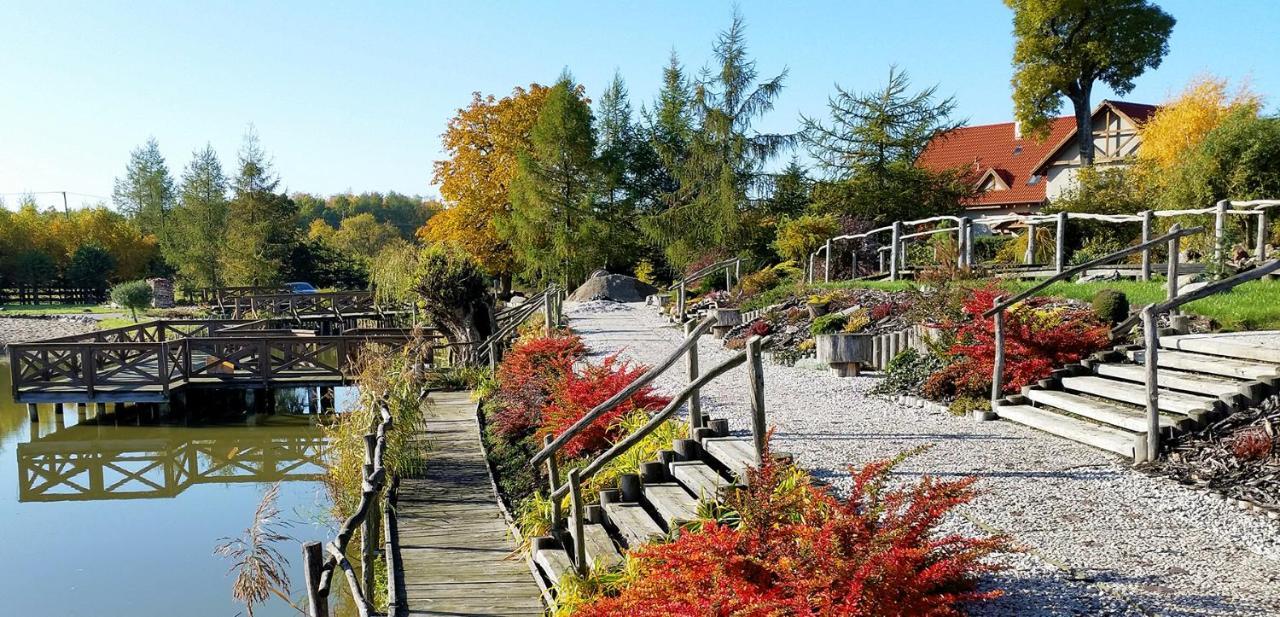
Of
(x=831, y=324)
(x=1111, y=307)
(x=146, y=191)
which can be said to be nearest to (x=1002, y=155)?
(x=831, y=324)

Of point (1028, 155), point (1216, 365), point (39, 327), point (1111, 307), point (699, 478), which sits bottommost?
point (39, 327)

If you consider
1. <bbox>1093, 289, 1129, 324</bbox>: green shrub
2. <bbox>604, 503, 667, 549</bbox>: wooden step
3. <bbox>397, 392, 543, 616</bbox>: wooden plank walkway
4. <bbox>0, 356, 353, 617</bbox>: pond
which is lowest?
<bbox>0, 356, 353, 617</bbox>: pond

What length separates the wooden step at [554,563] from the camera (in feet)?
19.2

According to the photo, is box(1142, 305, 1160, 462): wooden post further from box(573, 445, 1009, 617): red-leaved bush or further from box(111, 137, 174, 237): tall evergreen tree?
box(111, 137, 174, 237): tall evergreen tree

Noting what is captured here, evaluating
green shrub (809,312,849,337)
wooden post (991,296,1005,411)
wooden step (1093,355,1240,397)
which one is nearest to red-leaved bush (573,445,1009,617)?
wooden step (1093,355,1240,397)

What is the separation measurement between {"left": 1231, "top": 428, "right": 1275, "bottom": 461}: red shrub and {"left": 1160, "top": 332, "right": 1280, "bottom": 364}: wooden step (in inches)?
52.8

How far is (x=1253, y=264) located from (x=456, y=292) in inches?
501

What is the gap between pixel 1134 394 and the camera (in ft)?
25.3

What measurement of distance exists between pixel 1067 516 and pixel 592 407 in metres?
4.31

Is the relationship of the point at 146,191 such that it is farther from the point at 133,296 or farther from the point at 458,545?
the point at 458,545

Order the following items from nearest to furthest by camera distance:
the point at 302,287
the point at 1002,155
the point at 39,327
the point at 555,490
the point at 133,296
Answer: the point at 555,490, the point at 133,296, the point at 39,327, the point at 1002,155, the point at 302,287

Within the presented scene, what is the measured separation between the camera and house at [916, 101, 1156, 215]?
34.5 metres

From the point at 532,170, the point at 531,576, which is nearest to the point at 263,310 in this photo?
the point at 532,170

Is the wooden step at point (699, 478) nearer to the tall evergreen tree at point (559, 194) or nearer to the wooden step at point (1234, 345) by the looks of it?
the wooden step at point (1234, 345)
